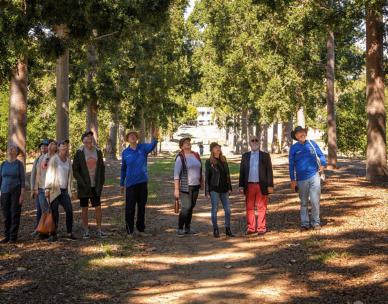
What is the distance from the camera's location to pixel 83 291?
667cm

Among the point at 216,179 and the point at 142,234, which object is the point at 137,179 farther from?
the point at 216,179

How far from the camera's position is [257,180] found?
33.6 feet

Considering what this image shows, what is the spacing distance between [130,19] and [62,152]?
293 inches

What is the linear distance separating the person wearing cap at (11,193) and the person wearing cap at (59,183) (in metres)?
0.50

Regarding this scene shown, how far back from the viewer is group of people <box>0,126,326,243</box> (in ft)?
32.4

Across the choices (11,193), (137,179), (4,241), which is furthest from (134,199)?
(4,241)

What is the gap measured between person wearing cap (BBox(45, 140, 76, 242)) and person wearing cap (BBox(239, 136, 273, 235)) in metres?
3.26

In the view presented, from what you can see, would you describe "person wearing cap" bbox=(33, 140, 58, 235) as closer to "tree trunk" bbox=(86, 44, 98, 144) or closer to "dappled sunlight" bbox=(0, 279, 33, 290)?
"dappled sunlight" bbox=(0, 279, 33, 290)

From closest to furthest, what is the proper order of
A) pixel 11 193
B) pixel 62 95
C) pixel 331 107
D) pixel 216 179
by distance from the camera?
pixel 11 193 → pixel 216 179 → pixel 62 95 → pixel 331 107

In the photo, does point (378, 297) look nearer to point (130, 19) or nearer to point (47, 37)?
point (47, 37)

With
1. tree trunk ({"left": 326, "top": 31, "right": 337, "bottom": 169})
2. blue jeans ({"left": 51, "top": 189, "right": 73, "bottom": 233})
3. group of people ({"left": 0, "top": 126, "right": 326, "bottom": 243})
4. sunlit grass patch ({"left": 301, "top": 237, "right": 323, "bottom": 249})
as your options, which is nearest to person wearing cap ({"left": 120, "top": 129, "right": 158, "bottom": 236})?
group of people ({"left": 0, "top": 126, "right": 326, "bottom": 243})

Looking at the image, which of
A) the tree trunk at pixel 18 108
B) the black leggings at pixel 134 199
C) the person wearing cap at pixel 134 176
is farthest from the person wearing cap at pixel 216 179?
the tree trunk at pixel 18 108

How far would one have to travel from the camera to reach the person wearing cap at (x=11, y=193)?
9.80 metres

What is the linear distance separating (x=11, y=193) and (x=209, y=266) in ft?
13.4
